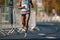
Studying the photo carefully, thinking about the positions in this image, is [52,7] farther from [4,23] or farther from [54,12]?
[4,23]

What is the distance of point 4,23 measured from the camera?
11.2 meters

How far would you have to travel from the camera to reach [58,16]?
72.2 feet

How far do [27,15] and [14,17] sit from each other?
2.14 meters

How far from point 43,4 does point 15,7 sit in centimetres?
1220

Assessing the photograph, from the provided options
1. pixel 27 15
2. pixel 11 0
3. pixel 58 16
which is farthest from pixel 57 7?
pixel 27 15

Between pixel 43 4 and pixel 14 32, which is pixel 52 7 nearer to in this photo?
pixel 43 4

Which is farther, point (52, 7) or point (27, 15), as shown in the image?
point (52, 7)

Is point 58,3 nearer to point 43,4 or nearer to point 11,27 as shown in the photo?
point 43,4

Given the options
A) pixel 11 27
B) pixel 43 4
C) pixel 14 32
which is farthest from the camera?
pixel 43 4

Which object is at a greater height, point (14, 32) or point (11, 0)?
point (11, 0)

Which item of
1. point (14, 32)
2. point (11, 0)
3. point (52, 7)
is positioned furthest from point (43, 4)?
point (14, 32)

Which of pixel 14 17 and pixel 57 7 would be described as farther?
pixel 57 7

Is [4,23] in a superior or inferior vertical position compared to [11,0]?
inferior

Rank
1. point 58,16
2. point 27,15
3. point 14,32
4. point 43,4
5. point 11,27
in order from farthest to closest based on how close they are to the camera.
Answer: point 43,4 < point 58,16 < point 11,27 < point 14,32 < point 27,15
